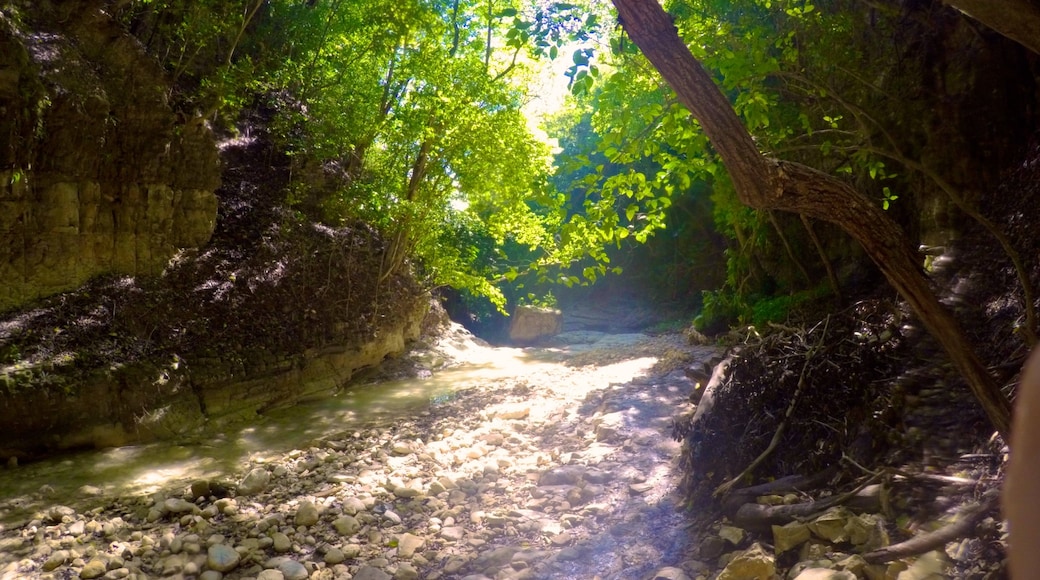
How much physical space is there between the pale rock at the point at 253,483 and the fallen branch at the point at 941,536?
16.3 ft

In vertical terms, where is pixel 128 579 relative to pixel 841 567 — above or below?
below

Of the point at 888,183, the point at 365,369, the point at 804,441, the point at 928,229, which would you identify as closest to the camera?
the point at 804,441

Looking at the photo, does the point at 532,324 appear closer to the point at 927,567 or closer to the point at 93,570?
the point at 93,570

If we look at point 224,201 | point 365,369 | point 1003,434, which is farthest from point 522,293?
point 1003,434

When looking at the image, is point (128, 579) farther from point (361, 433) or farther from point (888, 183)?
point (888, 183)

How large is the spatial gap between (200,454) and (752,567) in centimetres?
620

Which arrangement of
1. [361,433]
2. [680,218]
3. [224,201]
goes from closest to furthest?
[361,433] → [224,201] → [680,218]

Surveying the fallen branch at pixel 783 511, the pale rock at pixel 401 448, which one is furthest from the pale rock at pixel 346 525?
the fallen branch at pixel 783 511

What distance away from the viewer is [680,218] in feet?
67.1

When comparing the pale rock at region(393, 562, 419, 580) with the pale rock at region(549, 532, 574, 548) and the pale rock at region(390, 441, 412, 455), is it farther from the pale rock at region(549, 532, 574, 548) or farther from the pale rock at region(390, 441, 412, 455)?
the pale rock at region(390, 441, 412, 455)

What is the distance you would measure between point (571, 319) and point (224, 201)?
557 inches

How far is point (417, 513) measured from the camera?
5.01 meters

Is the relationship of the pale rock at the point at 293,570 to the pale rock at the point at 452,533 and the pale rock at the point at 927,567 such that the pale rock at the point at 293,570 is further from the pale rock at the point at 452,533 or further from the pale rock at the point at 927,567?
the pale rock at the point at 927,567

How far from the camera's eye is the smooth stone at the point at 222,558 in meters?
4.18
